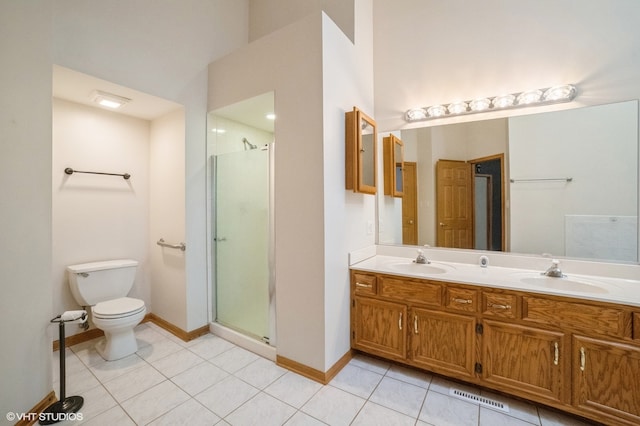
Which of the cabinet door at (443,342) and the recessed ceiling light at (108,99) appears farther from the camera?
the recessed ceiling light at (108,99)

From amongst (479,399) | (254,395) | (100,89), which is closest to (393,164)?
(479,399)

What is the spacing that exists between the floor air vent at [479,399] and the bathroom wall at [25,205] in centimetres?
258

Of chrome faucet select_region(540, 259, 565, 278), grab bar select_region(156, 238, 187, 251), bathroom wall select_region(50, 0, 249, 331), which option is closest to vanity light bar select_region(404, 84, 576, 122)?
chrome faucet select_region(540, 259, 565, 278)

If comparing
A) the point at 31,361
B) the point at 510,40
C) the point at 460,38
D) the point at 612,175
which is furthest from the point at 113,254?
the point at 612,175

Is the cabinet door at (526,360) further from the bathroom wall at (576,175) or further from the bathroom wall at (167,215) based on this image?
the bathroom wall at (167,215)

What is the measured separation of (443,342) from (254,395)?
4.43ft

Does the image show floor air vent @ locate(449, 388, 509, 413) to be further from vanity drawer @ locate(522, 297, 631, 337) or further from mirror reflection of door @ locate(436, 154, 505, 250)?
mirror reflection of door @ locate(436, 154, 505, 250)

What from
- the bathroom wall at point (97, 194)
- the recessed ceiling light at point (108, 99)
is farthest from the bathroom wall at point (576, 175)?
the bathroom wall at point (97, 194)

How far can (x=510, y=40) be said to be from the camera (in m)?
2.09

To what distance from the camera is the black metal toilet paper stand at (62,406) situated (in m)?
1.52

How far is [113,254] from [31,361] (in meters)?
1.35

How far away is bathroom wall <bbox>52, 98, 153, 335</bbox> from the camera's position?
2.37 m

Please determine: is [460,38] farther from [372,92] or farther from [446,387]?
[446,387]

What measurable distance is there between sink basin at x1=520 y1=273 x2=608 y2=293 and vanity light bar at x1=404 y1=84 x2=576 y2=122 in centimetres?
129
